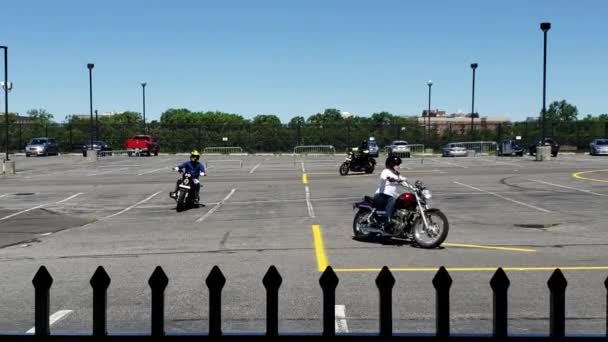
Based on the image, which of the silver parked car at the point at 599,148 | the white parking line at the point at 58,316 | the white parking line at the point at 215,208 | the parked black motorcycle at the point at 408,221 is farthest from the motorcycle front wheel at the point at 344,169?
the silver parked car at the point at 599,148

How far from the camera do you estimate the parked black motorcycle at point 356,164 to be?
34688 mm

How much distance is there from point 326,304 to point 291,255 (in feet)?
24.0

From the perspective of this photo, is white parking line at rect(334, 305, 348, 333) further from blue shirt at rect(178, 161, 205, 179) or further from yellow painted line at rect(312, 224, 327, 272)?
blue shirt at rect(178, 161, 205, 179)

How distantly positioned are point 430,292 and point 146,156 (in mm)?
58255

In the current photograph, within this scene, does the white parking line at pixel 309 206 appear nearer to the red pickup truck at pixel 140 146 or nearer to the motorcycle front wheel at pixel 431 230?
the motorcycle front wheel at pixel 431 230

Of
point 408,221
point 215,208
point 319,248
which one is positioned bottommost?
point 215,208

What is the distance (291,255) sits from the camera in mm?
11445

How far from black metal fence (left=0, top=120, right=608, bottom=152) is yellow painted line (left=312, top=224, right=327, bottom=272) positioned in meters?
60.6

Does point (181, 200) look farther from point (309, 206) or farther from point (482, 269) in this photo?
point (482, 269)

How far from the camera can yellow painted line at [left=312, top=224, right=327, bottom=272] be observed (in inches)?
411

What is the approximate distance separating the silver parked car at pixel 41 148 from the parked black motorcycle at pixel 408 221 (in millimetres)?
56004

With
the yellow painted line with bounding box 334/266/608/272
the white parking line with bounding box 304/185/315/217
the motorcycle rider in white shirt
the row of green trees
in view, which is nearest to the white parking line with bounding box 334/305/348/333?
the yellow painted line with bounding box 334/266/608/272

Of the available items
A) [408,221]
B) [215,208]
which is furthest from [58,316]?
[215,208]

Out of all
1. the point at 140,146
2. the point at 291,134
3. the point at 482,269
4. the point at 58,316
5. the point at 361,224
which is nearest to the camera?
the point at 58,316
